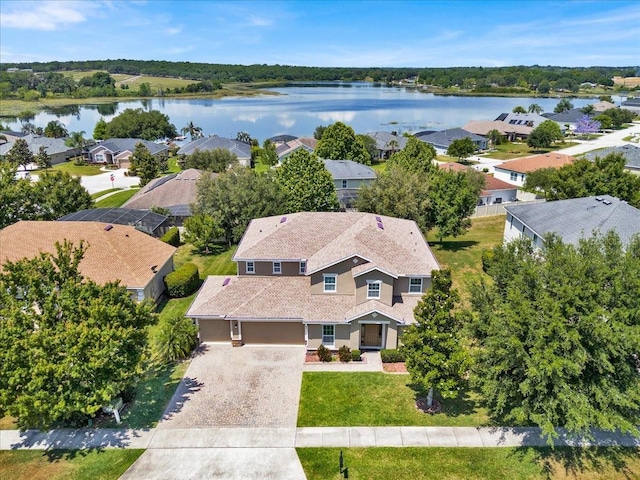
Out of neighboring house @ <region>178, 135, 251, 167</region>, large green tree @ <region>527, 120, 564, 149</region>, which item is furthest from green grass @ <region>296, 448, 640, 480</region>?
large green tree @ <region>527, 120, 564, 149</region>

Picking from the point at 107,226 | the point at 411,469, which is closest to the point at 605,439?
the point at 411,469

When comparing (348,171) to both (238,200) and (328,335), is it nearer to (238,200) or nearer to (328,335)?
(238,200)

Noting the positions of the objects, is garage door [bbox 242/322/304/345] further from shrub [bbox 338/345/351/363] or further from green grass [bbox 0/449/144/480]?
green grass [bbox 0/449/144/480]

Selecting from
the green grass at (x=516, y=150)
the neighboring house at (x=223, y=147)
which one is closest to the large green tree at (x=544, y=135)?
the green grass at (x=516, y=150)

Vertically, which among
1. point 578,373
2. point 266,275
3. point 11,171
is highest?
point 11,171

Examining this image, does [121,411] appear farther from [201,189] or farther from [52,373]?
[201,189]

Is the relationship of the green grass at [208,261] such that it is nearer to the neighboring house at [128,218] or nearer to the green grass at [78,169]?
Result: the neighboring house at [128,218]
